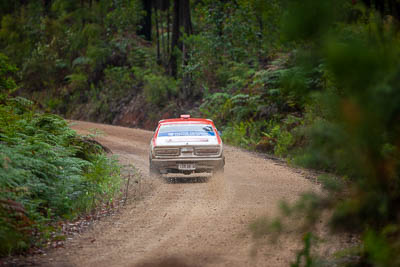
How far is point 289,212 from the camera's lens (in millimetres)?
4691

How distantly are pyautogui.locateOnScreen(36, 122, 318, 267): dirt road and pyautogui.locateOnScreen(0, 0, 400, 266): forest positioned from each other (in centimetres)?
91

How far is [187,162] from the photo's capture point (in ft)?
47.0

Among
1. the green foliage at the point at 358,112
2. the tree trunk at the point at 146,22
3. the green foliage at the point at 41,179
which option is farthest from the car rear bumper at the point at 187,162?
the tree trunk at the point at 146,22

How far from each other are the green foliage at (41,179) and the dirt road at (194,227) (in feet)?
2.33

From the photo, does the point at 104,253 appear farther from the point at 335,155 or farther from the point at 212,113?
the point at 212,113

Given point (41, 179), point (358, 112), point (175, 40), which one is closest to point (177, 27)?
point (175, 40)

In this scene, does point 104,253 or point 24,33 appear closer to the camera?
point 104,253

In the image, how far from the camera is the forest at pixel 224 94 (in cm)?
405

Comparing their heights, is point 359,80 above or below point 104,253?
above

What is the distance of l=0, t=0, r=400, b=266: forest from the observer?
4.05m

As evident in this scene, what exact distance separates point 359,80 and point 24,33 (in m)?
48.3

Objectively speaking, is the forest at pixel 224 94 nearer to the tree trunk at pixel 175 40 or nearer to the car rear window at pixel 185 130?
the tree trunk at pixel 175 40

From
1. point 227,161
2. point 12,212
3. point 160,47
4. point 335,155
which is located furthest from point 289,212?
point 160,47

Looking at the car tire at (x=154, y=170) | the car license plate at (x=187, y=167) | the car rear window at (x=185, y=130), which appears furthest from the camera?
the car rear window at (x=185, y=130)
